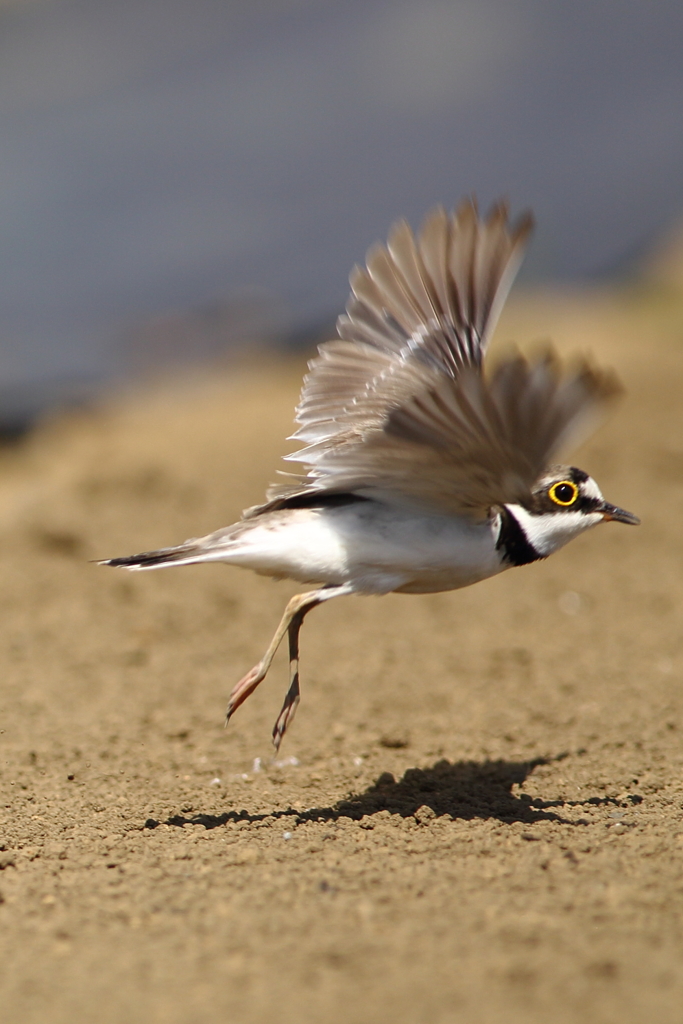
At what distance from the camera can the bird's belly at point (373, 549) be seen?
425 cm

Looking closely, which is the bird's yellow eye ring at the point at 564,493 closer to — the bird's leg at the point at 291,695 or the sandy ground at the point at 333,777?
the bird's leg at the point at 291,695

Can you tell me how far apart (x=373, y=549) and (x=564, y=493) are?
0.82m

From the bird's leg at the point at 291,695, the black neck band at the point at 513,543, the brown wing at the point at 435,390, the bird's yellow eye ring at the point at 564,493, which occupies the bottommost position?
the bird's leg at the point at 291,695

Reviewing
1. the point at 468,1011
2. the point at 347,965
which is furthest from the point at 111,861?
the point at 468,1011

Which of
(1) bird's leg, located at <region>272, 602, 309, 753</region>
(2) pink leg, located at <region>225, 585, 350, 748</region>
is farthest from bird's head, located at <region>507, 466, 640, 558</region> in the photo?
(1) bird's leg, located at <region>272, 602, 309, 753</region>

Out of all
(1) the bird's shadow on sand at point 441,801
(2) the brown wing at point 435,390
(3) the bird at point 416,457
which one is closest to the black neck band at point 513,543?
(3) the bird at point 416,457

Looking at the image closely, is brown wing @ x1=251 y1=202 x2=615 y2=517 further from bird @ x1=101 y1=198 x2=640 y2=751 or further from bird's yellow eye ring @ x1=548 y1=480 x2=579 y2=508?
bird's yellow eye ring @ x1=548 y1=480 x2=579 y2=508

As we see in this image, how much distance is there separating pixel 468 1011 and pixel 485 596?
4906 mm

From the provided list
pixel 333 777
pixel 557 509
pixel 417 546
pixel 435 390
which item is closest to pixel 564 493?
pixel 557 509

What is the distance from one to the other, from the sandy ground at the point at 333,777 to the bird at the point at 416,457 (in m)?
0.76

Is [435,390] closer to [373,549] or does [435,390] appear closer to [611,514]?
[373,549]

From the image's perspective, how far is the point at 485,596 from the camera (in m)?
7.29

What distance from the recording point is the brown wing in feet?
11.0

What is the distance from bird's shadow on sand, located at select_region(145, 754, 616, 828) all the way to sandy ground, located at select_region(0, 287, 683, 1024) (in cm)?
2
